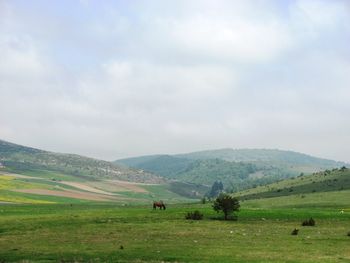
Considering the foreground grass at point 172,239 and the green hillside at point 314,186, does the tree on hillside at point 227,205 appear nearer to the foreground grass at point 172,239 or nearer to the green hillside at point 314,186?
the foreground grass at point 172,239

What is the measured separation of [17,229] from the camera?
45.3 meters

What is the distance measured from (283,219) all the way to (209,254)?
90.4ft

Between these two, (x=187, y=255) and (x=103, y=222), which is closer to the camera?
(x=187, y=255)

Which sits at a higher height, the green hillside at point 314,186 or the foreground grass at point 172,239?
the green hillside at point 314,186

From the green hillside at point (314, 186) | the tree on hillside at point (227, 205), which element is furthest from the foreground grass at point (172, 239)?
the green hillside at point (314, 186)

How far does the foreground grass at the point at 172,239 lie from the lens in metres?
29.8

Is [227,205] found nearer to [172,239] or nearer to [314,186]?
[172,239]

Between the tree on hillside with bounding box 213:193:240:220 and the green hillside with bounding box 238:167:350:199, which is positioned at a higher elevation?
the green hillside with bounding box 238:167:350:199

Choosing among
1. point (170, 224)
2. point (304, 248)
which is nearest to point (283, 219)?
point (170, 224)

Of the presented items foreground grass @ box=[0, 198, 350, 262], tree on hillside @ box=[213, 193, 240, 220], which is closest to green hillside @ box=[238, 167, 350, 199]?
→ tree on hillside @ box=[213, 193, 240, 220]

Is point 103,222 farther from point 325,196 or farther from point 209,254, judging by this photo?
point 325,196

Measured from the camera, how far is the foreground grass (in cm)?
2977

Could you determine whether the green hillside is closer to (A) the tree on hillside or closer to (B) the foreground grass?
(A) the tree on hillside

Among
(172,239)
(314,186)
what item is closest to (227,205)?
(172,239)
